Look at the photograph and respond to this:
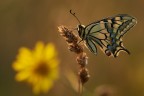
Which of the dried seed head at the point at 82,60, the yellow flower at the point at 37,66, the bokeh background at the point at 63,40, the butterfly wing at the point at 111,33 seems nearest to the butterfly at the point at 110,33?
the butterfly wing at the point at 111,33

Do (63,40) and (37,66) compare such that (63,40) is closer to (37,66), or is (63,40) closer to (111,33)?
(37,66)

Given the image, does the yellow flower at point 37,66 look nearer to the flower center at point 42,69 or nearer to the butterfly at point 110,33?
the flower center at point 42,69

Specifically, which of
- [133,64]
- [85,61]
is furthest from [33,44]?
[85,61]

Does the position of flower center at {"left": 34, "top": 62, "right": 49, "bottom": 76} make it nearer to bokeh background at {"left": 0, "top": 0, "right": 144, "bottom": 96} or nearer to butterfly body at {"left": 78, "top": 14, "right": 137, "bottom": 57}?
bokeh background at {"left": 0, "top": 0, "right": 144, "bottom": 96}

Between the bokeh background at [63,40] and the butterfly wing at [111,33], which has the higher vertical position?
the bokeh background at [63,40]

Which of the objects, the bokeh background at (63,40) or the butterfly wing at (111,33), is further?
the bokeh background at (63,40)

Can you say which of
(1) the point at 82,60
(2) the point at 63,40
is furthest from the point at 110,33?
(2) the point at 63,40

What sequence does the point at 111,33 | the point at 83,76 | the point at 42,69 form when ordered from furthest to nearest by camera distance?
the point at 42,69 → the point at 111,33 → the point at 83,76

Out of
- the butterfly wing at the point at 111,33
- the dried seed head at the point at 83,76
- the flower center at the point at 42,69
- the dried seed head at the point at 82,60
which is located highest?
the flower center at the point at 42,69
